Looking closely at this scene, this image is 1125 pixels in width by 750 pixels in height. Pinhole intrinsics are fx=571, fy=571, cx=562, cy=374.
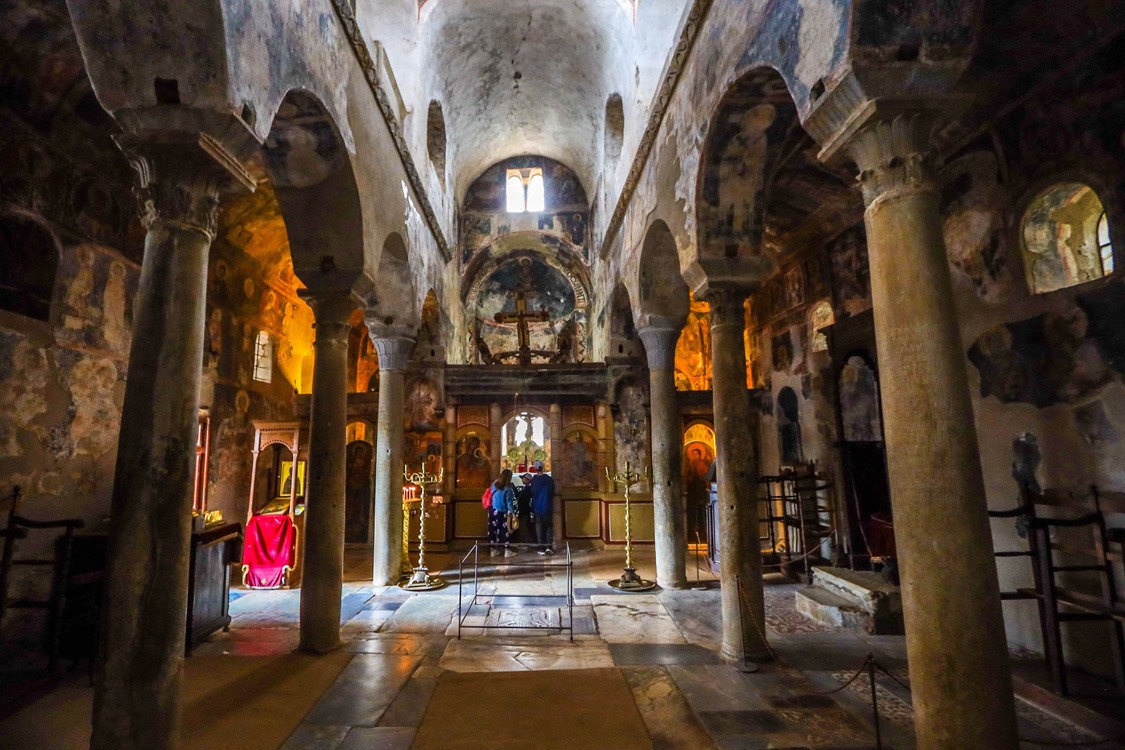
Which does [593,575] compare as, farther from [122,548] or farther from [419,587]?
[122,548]

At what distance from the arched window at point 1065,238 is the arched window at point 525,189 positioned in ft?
49.4

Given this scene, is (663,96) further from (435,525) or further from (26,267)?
(435,525)

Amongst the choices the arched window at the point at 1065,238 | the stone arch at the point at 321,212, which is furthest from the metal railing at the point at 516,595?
the arched window at the point at 1065,238

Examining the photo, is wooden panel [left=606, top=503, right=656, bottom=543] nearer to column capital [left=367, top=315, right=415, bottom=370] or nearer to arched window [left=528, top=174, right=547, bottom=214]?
column capital [left=367, top=315, right=415, bottom=370]

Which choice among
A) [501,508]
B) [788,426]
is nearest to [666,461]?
[501,508]

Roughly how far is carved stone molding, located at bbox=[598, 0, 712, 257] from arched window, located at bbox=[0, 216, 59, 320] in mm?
7651

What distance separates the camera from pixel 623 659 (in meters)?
5.68

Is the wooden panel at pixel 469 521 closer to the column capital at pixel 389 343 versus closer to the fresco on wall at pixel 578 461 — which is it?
the fresco on wall at pixel 578 461

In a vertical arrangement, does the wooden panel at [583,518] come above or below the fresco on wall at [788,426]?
below

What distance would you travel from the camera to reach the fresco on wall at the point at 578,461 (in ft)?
44.2

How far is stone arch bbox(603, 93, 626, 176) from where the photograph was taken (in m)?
13.2

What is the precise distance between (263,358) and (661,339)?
8845 millimetres

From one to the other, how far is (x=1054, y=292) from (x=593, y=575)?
298 inches

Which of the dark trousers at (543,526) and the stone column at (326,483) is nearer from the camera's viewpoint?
the stone column at (326,483)
